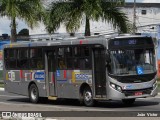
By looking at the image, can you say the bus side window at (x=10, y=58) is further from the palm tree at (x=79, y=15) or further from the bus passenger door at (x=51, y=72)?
the palm tree at (x=79, y=15)

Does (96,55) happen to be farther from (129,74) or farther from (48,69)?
(48,69)

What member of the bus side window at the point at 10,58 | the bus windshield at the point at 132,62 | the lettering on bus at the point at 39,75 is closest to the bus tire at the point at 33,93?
the lettering on bus at the point at 39,75

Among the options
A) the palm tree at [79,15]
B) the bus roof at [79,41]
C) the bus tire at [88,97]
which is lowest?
the bus tire at [88,97]

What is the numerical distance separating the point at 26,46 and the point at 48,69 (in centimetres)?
204

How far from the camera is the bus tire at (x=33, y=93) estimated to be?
23.1 meters

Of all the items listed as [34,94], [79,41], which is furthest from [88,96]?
[34,94]

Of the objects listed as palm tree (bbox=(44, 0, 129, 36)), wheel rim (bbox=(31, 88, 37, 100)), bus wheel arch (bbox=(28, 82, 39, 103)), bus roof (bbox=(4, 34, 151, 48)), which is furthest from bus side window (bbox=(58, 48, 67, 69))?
palm tree (bbox=(44, 0, 129, 36))

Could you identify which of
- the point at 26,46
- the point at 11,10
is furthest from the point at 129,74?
the point at 11,10

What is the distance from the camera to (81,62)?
65.6 feet

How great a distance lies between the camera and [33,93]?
23.4m

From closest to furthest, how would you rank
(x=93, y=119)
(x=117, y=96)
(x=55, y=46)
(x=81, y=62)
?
(x=93, y=119)
(x=117, y=96)
(x=81, y=62)
(x=55, y=46)

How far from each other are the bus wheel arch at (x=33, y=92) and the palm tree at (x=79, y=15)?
824 centimetres

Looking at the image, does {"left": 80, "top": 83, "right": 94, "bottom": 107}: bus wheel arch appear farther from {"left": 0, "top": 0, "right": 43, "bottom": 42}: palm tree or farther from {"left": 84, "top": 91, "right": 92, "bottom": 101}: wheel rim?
{"left": 0, "top": 0, "right": 43, "bottom": 42}: palm tree

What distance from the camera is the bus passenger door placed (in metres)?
21.7
